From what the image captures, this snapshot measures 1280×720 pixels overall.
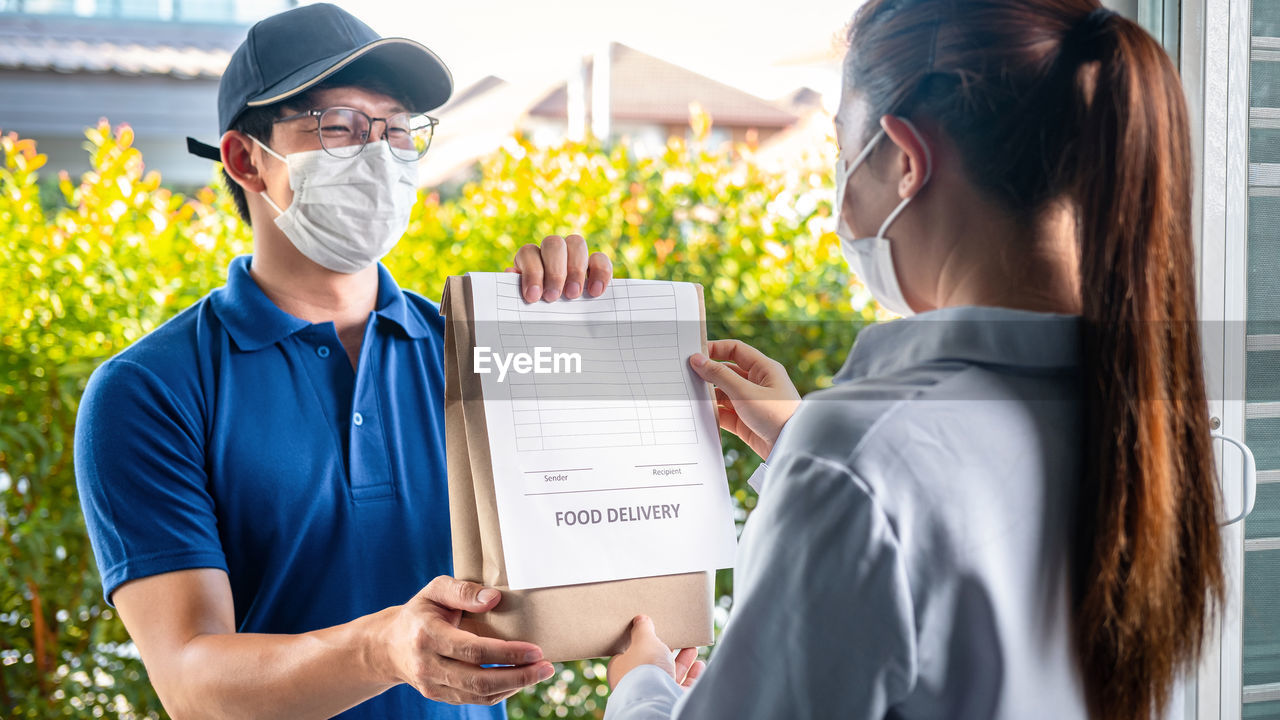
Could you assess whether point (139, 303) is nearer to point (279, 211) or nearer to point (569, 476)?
point (279, 211)

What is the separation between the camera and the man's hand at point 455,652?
0.83 metres

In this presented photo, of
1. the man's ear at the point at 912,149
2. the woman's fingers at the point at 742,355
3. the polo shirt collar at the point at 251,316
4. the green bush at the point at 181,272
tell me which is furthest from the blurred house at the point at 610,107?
the man's ear at the point at 912,149

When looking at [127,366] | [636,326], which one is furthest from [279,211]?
[636,326]

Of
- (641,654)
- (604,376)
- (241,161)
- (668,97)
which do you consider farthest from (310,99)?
(668,97)

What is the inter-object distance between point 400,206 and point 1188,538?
103cm

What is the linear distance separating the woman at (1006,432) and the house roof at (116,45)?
164 inches

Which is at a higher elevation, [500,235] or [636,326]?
[500,235]

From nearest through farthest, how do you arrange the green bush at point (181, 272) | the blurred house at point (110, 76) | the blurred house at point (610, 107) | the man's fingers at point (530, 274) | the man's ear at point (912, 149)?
the man's ear at point (912, 149) → the man's fingers at point (530, 274) → the green bush at point (181, 272) → the blurred house at point (110, 76) → the blurred house at point (610, 107)

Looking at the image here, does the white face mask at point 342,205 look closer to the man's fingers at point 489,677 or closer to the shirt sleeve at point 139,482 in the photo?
the shirt sleeve at point 139,482

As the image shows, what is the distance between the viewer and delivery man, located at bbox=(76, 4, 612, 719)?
987 mm

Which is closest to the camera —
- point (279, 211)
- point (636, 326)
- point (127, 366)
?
point (636, 326)

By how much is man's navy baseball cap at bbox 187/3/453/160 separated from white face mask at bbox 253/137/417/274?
8 centimetres

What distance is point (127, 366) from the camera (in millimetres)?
1078

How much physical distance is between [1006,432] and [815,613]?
173 millimetres
